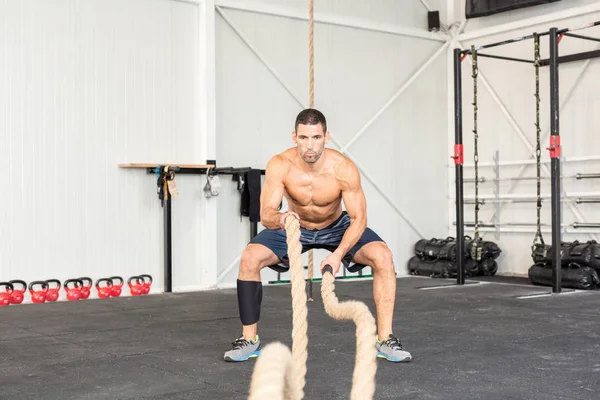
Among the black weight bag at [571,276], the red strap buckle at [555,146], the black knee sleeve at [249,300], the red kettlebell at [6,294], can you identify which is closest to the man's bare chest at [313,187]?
the black knee sleeve at [249,300]

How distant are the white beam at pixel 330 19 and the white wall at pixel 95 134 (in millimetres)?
574

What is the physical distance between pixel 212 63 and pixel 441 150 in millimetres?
3474

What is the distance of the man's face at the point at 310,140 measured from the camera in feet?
11.3

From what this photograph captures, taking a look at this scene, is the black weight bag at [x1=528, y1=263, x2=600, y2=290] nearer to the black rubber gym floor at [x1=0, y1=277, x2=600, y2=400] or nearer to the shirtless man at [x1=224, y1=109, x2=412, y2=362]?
the black rubber gym floor at [x1=0, y1=277, x2=600, y2=400]

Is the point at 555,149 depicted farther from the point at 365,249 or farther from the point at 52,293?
the point at 52,293

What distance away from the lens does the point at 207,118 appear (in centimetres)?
760

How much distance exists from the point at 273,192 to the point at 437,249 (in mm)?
5361

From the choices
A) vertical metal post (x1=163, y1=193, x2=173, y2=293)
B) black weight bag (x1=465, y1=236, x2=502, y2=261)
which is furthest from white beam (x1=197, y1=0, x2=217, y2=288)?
black weight bag (x1=465, y1=236, x2=502, y2=261)

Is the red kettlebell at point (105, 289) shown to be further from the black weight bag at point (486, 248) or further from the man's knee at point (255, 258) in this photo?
the black weight bag at point (486, 248)

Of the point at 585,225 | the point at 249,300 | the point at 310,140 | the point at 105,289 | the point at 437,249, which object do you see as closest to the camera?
the point at 310,140

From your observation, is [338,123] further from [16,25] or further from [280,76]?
[16,25]

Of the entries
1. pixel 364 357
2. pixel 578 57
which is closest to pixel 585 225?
pixel 578 57

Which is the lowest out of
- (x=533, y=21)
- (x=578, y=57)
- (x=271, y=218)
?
(x=271, y=218)

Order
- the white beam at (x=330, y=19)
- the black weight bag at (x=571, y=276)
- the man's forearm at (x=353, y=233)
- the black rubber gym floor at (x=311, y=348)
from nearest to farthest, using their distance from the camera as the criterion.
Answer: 1. the black rubber gym floor at (x=311, y=348)
2. the man's forearm at (x=353, y=233)
3. the black weight bag at (x=571, y=276)
4. the white beam at (x=330, y=19)
